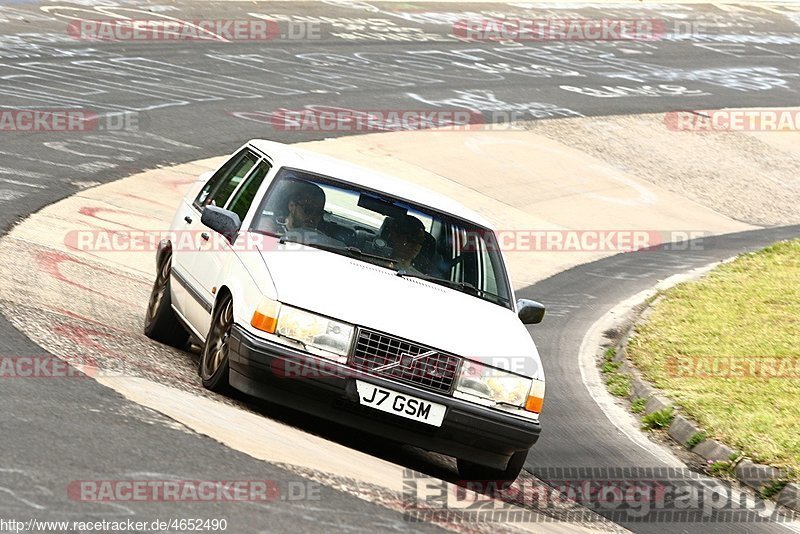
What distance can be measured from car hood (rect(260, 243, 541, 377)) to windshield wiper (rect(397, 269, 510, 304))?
0.21 feet

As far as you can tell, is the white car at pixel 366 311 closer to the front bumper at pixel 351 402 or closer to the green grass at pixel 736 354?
the front bumper at pixel 351 402

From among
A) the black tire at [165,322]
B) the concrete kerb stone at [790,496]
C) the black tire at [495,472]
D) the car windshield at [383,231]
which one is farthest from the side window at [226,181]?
the concrete kerb stone at [790,496]

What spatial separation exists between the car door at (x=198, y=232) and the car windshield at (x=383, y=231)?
725mm

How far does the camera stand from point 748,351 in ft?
42.0

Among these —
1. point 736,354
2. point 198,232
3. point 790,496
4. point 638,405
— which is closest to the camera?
point 790,496

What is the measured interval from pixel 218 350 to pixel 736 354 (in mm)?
6425

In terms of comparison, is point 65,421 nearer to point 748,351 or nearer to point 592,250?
point 748,351

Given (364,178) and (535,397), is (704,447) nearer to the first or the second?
(535,397)

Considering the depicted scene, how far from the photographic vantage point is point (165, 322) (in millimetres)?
9688

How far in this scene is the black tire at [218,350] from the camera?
779 centimetres

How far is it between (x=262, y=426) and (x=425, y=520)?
4.80ft

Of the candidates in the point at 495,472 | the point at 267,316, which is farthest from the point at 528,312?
the point at 267,316

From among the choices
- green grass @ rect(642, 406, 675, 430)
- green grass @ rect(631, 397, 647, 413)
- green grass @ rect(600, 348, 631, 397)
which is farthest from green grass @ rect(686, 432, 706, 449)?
green grass @ rect(600, 348, 631, 397)

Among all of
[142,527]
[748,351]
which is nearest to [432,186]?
[748,351]
